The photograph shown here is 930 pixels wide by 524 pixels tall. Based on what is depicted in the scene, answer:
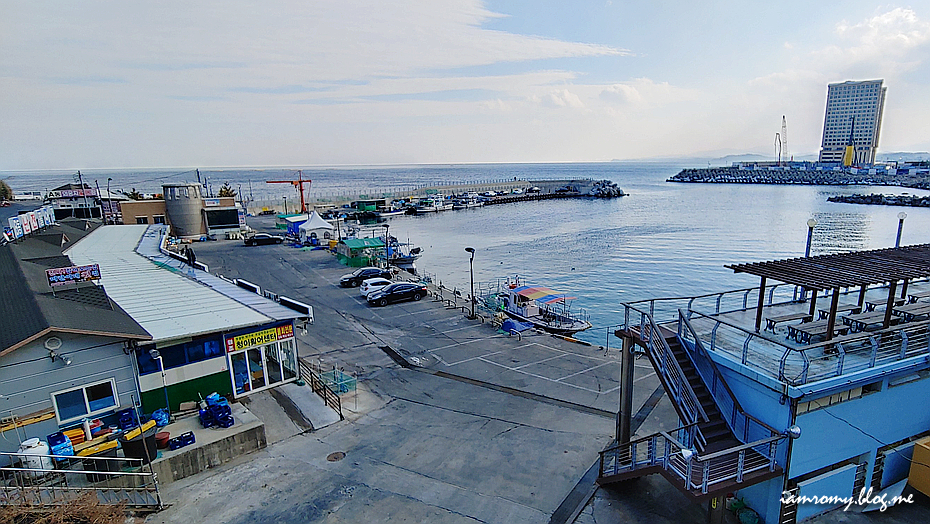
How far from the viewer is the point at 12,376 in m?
12.0

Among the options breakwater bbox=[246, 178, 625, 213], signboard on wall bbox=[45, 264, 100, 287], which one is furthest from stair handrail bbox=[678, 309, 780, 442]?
breakwater bbox=[246, 178, 625, 213]

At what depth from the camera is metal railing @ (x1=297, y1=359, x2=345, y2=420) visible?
16.5m

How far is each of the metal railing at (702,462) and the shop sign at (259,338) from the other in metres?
12.3

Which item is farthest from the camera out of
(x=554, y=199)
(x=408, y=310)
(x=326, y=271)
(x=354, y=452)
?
(x=554, y=199)

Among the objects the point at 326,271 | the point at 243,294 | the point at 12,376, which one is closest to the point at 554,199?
the point at 326,271

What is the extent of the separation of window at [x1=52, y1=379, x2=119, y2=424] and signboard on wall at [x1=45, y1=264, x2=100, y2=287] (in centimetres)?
530

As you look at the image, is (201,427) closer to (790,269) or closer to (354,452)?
(354,452)

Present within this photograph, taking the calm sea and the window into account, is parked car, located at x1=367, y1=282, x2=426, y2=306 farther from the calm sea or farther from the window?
the window

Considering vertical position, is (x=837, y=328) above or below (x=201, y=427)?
above

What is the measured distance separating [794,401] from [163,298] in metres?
21.3

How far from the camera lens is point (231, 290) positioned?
21.7m

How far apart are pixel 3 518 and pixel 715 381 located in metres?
14.7

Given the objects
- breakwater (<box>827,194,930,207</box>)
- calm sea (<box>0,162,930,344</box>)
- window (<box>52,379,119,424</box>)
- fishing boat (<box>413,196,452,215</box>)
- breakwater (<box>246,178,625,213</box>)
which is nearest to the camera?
window (<box>52,379,119,424</box>)

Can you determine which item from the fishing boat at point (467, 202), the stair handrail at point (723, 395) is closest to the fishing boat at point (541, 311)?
the stair handrail at point (723, 395)
